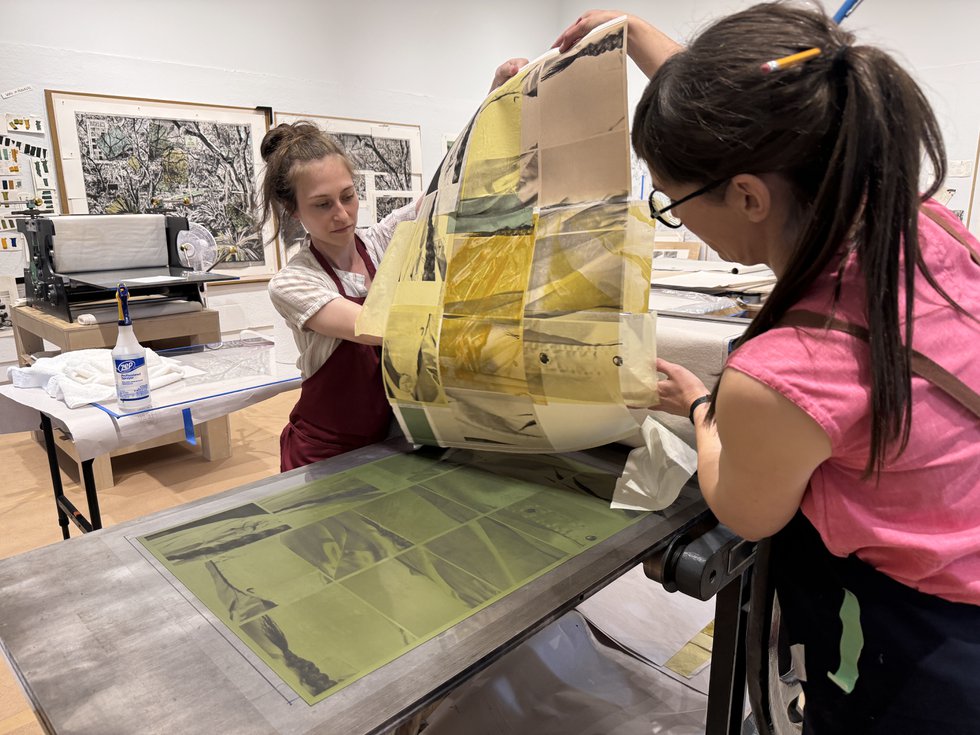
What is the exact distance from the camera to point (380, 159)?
4.05 meters

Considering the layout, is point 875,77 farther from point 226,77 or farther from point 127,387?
point 226,77

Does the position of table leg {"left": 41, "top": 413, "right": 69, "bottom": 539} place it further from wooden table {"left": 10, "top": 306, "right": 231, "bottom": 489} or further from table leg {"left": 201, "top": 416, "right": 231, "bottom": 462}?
table leg {"left": 201, "top": 416, "right": 231, "bottom": 462}

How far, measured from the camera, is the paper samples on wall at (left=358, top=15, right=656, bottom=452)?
77 cm

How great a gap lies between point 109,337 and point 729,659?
2249 mm

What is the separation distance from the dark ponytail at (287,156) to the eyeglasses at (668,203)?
0.73 m

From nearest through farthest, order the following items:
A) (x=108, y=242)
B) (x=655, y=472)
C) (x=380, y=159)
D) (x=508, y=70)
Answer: (x=655, y=472), (x=508, y=70), (x=108, y=242), (x=380, y=159)

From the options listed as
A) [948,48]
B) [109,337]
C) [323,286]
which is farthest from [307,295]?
[948,48]

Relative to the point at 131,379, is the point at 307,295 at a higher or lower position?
higher

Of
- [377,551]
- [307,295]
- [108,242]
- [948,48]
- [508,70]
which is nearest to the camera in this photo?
[377,551]

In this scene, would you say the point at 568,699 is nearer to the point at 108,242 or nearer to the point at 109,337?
the point at 109,337

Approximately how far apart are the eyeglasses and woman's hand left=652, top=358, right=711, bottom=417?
0.19 metres

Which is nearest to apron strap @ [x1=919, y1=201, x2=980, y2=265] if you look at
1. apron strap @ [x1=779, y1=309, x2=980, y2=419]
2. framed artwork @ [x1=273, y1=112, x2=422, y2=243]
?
apron strap @ [x1=779, y1=309, x2=980, y2=419]

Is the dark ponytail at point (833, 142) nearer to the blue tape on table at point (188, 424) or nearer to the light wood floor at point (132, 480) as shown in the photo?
the blue tape on table at point (188, 424)

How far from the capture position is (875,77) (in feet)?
1.67
